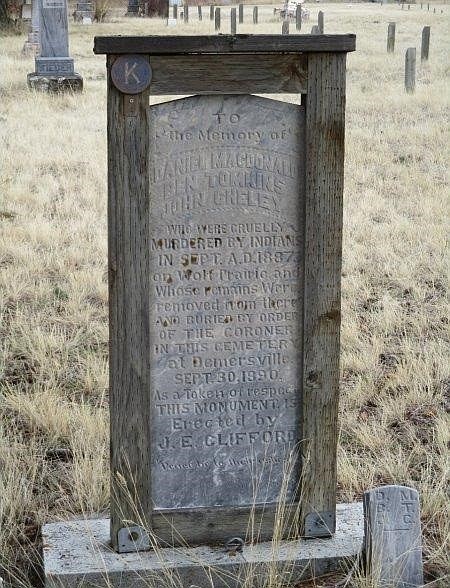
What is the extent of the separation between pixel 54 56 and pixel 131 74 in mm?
14902

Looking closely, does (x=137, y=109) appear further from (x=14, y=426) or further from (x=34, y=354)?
(x=34, y=354)

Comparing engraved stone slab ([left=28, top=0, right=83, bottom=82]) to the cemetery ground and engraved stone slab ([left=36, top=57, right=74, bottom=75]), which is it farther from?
the cemetery ground

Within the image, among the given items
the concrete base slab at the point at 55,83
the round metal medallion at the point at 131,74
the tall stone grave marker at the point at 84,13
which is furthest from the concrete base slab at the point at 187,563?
the tall stone grave marker at the point at 84,13

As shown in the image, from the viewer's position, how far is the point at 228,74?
11.3 ft

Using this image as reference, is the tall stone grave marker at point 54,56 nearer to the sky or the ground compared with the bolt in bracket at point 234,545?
nearer to the sky

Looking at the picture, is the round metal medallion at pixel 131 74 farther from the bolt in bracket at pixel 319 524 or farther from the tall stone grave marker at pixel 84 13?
the tall stone grave marker at pixel 84 13

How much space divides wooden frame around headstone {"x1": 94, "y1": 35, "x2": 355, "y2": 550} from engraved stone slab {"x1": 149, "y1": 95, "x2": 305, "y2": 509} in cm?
5

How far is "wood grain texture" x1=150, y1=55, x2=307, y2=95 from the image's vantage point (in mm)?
3393

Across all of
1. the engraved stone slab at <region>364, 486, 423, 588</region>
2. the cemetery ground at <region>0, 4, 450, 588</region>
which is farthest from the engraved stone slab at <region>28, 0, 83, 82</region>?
the engraved stone slab at <region>364, 486, 423, 588</region>

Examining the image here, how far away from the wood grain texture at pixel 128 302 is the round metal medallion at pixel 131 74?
0.02 m

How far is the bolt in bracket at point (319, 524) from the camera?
376cm

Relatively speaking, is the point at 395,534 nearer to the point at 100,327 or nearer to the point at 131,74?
the point at 131,74

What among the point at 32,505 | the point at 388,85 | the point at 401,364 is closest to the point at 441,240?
the point at 401,364

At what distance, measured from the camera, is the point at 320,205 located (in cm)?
355
